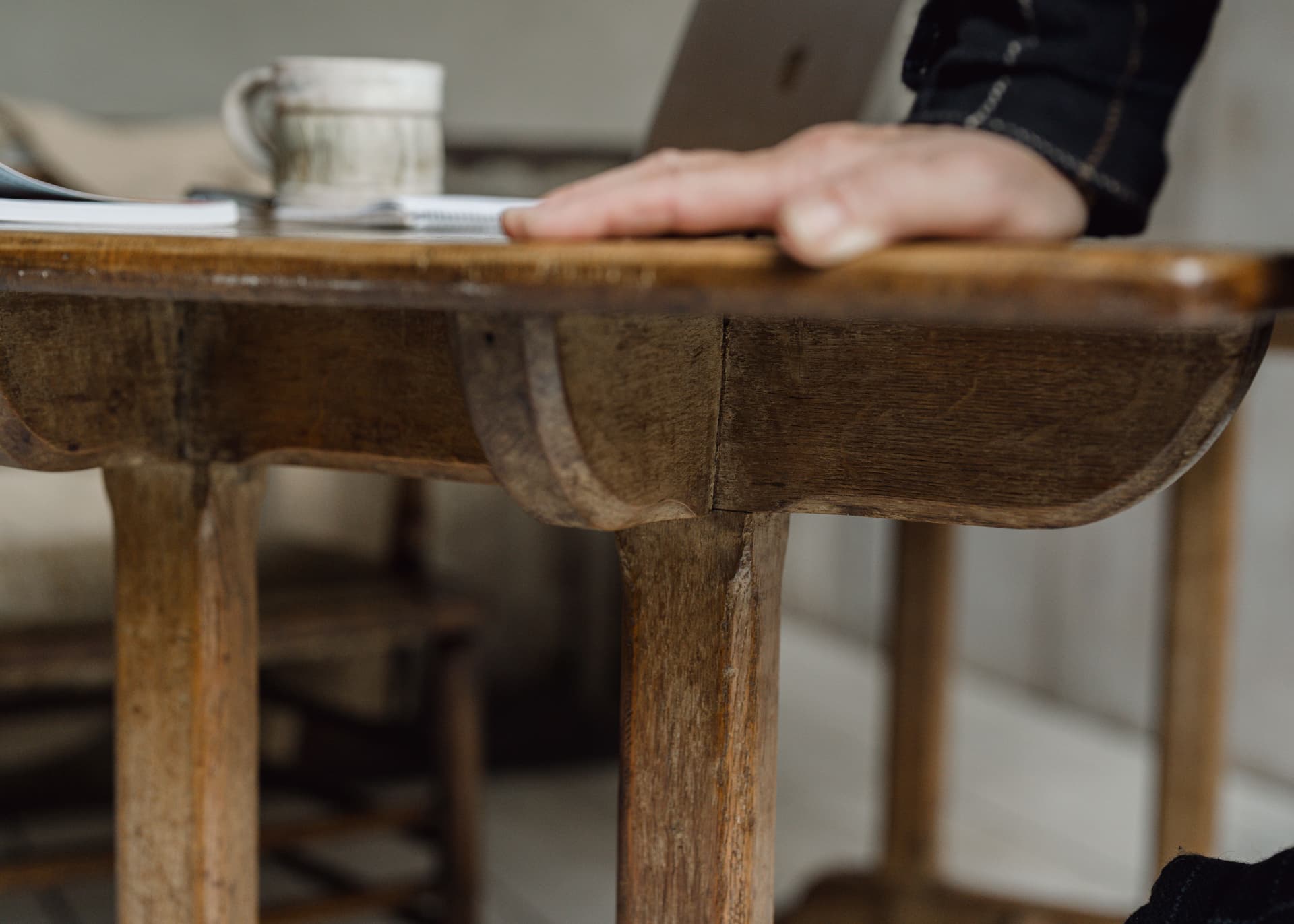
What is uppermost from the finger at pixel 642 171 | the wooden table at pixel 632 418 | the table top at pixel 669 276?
the finger at pixel 642 171

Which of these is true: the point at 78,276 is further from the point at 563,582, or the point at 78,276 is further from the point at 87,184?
the point at 563,582

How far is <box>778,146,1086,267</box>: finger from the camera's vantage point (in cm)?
39

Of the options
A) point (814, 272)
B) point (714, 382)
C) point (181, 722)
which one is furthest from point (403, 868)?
point (814, 272)

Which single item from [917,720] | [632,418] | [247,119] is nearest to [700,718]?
[632,418]

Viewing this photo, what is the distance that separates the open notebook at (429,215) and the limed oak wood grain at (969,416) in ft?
0.74

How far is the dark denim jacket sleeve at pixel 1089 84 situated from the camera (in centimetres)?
55

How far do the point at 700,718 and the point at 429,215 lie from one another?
325 millimetres

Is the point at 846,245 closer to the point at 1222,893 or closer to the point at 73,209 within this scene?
the point at 1222,893

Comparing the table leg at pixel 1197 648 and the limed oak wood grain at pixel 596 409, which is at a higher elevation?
the limed oak wood grain at pixel 596 409

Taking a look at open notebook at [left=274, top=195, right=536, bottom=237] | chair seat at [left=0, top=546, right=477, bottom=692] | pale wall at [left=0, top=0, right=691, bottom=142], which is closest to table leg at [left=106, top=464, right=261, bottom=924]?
open notebook at [left=274, top=195, right=536, bottom=237]

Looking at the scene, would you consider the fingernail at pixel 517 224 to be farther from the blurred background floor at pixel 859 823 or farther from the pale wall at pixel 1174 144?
the pale wall at pixel 1174 144

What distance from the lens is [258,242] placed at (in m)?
0.49

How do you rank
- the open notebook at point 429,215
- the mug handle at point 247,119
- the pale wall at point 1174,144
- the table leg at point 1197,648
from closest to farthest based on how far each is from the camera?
the open notebook at point 429,215 < the mug handle at point 247,119 < the table leg at point 1197,648 < the pale wall at point 1174,144

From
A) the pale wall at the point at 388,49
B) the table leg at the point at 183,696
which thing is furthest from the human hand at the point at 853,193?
the pale wall at the point at 388,49
